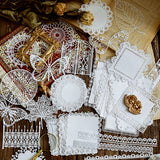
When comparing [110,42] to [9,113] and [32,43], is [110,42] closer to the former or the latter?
[32,43]

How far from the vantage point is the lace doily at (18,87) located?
124 cm

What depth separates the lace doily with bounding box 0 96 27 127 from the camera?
1.24 m

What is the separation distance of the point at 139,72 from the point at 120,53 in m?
0.15

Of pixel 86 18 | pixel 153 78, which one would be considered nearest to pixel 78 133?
pixel 153 78

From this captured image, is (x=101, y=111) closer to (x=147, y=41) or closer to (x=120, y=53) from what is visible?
(x=120, y=53)

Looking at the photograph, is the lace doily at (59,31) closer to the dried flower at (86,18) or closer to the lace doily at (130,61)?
the dried flower at (86,18)

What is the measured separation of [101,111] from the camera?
1.28 metres

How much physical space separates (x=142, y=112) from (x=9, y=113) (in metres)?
0.74

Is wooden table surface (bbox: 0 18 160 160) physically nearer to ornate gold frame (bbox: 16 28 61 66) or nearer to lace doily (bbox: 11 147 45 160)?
lace doily (bbox: 11 147 45 160)

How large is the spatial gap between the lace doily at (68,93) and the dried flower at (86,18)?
1.01ft

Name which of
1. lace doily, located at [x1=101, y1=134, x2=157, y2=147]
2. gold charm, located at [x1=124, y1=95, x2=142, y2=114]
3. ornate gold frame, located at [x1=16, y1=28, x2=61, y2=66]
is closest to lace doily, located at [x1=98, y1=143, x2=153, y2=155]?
lace doily, located at [x1=101, y1=134, x2=157, y2=147]

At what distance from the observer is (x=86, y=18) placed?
124cm

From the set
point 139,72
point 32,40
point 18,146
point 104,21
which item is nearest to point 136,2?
point 104,21

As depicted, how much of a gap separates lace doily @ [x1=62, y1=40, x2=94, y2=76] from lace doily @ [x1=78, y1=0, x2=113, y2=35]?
0.29 ft
